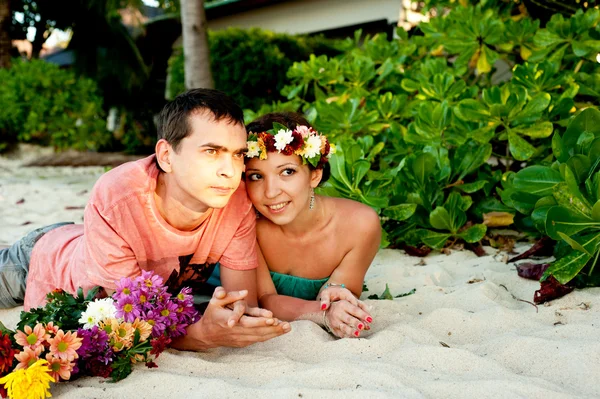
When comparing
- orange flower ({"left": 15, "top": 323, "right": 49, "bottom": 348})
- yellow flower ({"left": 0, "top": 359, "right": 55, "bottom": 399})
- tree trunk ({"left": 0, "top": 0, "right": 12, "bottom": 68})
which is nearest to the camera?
yellow flower ({"left": 0, "top": 359, "right": 55, "bottom": 399})

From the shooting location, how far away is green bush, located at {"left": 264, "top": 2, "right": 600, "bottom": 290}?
341cm

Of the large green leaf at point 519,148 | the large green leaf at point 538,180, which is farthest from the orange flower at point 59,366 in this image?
the large green leaf at point 519,148

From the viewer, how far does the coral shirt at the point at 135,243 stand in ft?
7.33

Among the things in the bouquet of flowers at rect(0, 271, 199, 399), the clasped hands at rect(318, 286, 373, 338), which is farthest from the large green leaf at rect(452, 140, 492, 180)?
the bouquet of flowers at rect(0, 271, 199, 399)

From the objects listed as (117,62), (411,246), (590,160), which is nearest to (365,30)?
(117,62)

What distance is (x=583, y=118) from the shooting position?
265 centimetres

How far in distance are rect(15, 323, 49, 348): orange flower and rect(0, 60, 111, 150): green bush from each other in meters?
8.27

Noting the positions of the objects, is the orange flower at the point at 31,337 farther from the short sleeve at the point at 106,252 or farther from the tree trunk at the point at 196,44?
the tree trunk at the point at 196,44

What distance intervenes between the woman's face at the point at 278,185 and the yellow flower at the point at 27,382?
45.7 inches

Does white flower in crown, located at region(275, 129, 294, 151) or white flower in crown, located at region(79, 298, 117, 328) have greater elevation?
white flower in crown, located at region(275, 129, 294, 151)

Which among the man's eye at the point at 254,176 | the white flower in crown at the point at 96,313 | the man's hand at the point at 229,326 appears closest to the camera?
the white flower in crown at the point at 96,313

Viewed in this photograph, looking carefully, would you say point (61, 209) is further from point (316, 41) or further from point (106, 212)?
point (316, 41)

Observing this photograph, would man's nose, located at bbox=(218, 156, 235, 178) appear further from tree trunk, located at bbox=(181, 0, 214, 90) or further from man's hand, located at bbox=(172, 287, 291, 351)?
tree trunk, located at bbox=(181, 0, 214, 90)

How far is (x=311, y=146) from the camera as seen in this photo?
99.7 inches
